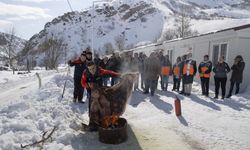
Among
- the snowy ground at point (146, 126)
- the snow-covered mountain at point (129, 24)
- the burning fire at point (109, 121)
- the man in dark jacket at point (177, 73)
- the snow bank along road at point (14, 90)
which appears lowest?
Result: the snow bank along road at point (14, 90)

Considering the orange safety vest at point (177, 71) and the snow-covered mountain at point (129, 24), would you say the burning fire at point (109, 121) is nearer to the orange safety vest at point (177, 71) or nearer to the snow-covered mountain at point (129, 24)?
the orange safety vest at point (177, 71)

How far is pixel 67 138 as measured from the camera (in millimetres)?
5637

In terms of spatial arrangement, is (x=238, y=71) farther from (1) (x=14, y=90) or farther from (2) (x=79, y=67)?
(1) (x=14, y=90)

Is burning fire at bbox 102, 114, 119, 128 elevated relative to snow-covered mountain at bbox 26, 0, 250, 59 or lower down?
lower down

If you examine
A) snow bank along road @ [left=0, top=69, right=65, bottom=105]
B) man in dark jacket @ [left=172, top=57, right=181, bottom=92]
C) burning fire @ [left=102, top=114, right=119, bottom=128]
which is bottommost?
snow bank along road @ [left=0, top=69, right=65, bottom=105]

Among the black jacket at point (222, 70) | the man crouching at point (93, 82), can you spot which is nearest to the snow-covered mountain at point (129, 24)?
the black jacket at point (222, 70)

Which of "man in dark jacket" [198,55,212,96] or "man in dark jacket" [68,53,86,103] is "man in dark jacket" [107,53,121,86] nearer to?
"man in dark jacket" [68,53,86,103]

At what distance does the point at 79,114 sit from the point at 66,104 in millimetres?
941

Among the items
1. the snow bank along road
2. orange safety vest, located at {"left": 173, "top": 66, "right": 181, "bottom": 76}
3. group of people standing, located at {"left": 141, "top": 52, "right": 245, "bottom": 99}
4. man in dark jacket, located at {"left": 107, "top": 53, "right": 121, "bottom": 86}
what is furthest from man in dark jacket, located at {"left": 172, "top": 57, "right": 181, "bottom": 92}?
the snow bank along road

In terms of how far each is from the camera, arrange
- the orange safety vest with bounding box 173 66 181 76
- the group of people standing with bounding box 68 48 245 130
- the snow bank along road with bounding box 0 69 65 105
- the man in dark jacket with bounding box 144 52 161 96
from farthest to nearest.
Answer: the snow bank along road with bounding box 0 69 65 105
the orange safety vest with bounding box 173 66 181 76
the man in dark jacket with bounding box 144 52 161 96
the group of people standing with bounding box 68 48 245 130

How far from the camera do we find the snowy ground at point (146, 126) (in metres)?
5.56

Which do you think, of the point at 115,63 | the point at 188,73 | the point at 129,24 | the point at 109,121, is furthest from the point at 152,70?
the point at 129,24

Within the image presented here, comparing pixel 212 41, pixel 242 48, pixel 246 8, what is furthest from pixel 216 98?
pixel 246 8

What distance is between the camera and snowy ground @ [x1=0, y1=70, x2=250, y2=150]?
556 centimetres
